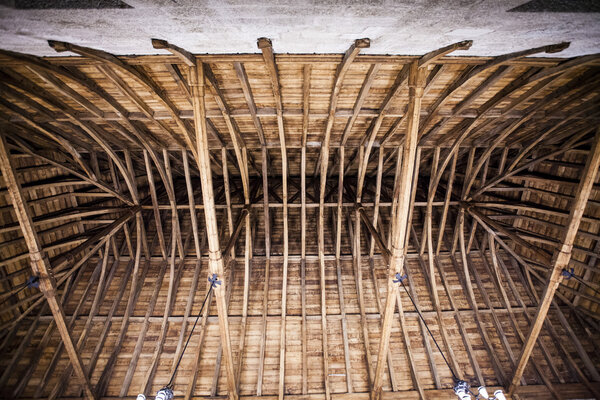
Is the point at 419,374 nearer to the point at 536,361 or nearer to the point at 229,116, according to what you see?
the point at 536,361

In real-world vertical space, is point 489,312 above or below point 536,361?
above

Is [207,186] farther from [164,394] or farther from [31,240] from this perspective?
[164,394]

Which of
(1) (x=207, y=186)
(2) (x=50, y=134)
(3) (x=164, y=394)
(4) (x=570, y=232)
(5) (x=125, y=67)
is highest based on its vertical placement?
(5) (x=125, y=67)

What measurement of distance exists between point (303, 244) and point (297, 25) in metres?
7.18

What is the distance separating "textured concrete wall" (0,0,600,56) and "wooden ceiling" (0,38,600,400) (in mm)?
870

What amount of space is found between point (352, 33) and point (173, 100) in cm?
435

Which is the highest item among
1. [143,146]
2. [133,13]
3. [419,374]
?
[133,13]

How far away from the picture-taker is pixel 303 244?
9359 millimetres

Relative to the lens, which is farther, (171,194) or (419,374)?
(171,194)

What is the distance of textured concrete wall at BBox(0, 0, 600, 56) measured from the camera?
277 centimetres

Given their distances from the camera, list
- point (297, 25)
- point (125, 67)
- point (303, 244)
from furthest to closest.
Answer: point (303, 244), point (125, 67), point (297, 25)

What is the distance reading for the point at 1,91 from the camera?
4.99 metres

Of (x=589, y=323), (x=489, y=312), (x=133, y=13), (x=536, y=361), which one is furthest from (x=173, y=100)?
(x=589, y=323)

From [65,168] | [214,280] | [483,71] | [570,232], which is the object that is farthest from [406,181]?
[65,168]
